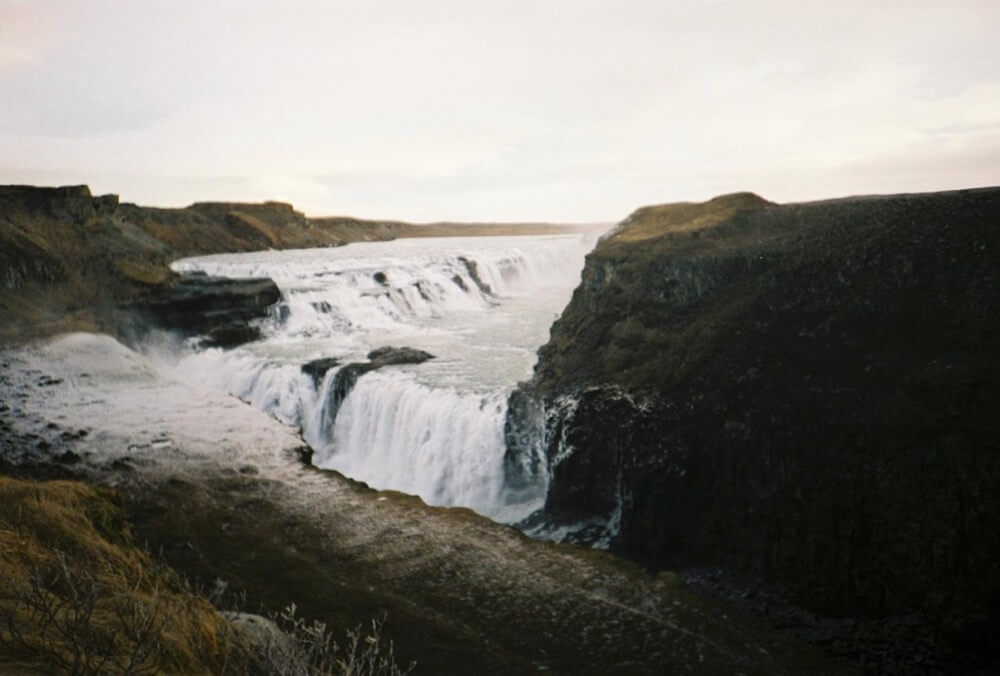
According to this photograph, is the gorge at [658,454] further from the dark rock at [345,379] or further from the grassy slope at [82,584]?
the grassy slope at [82,584]

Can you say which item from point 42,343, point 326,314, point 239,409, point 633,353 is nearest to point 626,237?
point 633,353

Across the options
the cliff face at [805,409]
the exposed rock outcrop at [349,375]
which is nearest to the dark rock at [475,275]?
the exposed rock outcrop at [349,375]

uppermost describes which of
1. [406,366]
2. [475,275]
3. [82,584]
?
[475,275]

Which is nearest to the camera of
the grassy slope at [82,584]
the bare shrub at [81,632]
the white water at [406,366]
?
the bare shrub at [81,632]

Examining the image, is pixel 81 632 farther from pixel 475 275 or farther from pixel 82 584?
pixel 475 275

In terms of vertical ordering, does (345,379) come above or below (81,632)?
below

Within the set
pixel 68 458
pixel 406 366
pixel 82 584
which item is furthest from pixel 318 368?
pixel 82 584
